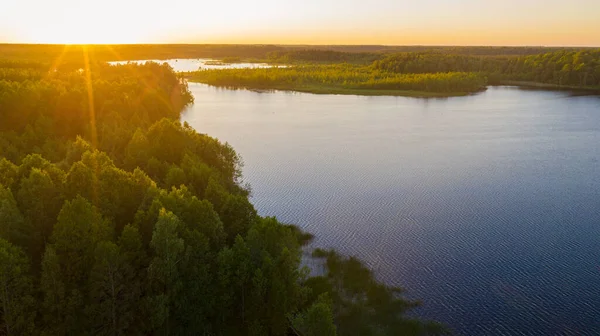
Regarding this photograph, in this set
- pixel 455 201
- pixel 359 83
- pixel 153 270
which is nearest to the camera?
pixel 153 270

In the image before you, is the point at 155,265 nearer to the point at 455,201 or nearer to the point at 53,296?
the point at 53,296

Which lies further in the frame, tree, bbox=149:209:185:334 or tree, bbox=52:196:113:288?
tree, bbox=149:209:185:334

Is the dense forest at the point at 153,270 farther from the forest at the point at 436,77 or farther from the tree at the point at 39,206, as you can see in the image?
A: the forest at the point at 436,77

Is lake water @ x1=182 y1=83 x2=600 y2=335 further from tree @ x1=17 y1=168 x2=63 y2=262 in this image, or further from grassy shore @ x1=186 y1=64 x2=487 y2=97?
grassy shore @ x1=186 y1=64 x2=487 y2=97

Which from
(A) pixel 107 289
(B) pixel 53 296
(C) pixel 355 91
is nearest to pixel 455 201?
(A) pixel 107 289

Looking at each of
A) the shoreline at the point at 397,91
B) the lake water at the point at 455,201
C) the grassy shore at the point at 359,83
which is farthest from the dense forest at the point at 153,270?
the grassy shore at the point at 359,83

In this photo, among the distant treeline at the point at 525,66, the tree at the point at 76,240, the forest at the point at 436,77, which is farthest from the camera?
the distant treeline at the point at 525,66

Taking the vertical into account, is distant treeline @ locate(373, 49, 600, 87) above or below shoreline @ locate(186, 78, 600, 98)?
above

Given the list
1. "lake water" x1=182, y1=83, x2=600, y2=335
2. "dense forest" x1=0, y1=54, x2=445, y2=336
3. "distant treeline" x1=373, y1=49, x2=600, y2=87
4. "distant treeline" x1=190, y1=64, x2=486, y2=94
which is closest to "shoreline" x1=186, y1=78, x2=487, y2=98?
"distant treeline" x1=190, y1=64, x2=486, y2=94

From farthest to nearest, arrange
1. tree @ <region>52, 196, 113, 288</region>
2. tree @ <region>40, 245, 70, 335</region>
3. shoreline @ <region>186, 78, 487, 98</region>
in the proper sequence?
1. shoreline @ <region>186, 78, 487, 98</region>
2. tree @ <region>52, 196, 113, 288</region>
3. tree @ <region>40, 245, 70, 335</region>
